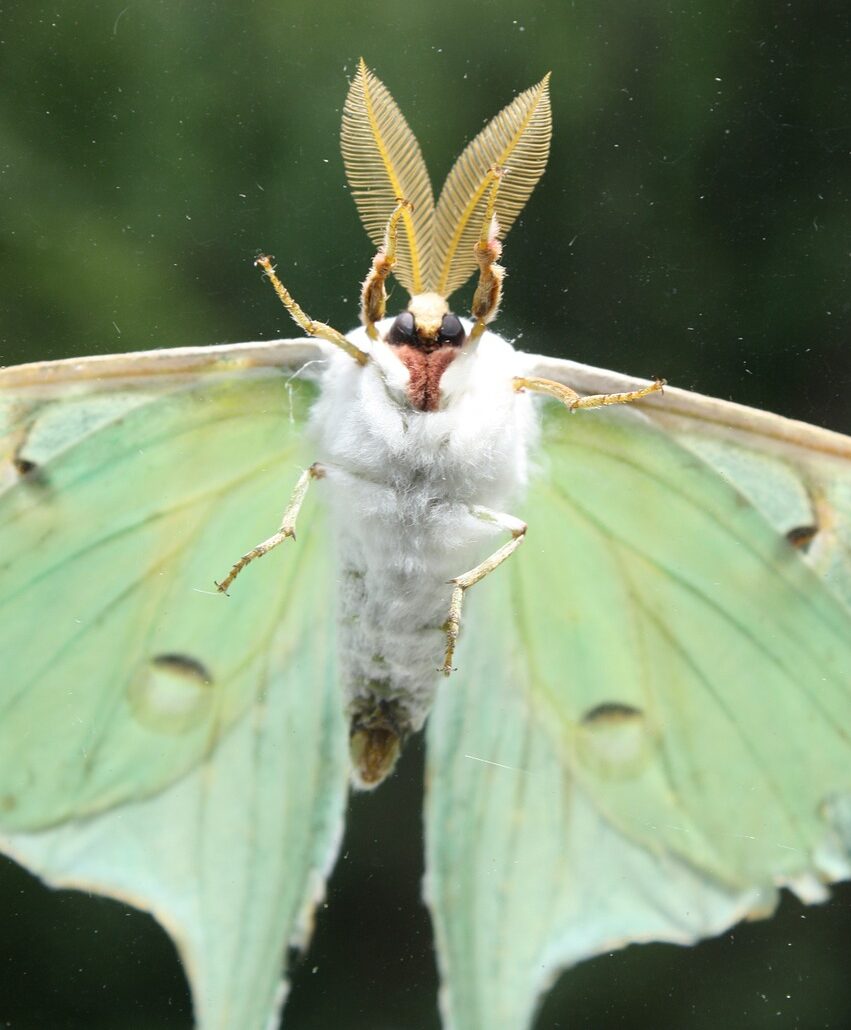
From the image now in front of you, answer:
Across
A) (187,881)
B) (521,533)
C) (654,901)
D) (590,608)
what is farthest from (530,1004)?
(521,533)

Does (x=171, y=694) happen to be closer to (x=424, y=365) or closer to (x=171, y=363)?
(x=171, y=363)

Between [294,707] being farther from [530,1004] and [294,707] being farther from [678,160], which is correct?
[678,160]

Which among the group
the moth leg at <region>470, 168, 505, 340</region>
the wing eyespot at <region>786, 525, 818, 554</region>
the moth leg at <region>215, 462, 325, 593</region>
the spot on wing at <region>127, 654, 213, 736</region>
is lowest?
the spot on wing at <region>127, 654, 213, 736</region>

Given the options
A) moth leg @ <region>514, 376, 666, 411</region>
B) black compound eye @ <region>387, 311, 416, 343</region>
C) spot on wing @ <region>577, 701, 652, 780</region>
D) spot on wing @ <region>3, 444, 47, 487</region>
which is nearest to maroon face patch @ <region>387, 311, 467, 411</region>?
black compound eye @ <region>387, 311, 416, 343</region>

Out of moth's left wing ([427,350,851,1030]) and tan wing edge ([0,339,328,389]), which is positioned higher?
tan wing edge ([0,339,328,389])

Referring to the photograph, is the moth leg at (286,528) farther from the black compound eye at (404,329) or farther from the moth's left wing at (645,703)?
the moth's left wing at (645,703)

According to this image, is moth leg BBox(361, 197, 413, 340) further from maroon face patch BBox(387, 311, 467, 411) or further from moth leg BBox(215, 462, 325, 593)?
moth leg BBox(215, 462, 325, 593)

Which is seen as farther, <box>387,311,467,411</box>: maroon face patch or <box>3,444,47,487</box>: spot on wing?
<box>3,444,47,487</box>: spot on wing

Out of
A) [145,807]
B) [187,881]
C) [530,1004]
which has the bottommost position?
[530,1004]
